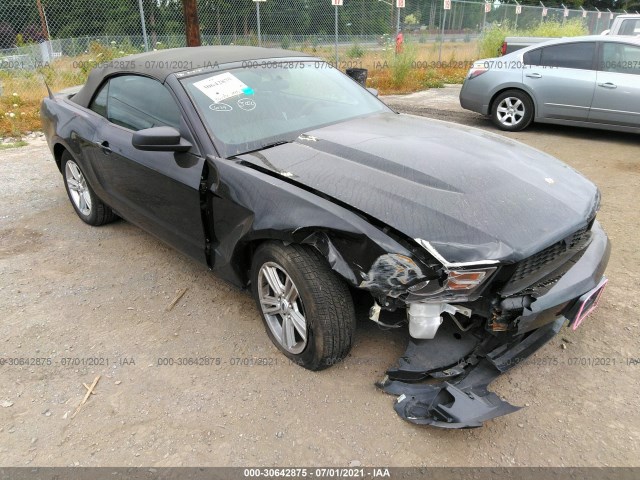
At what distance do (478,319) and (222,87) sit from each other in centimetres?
214

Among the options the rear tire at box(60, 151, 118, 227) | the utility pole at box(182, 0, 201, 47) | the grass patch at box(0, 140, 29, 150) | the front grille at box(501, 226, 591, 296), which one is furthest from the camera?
the utility pole at box(182, 0, 201, 47)

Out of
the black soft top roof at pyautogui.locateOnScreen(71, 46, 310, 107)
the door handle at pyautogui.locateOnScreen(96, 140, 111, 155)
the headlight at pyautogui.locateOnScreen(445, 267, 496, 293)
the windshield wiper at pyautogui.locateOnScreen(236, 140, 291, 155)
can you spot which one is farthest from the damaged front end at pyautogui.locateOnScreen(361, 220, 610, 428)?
the door handle at pyautogui.locateOnScreen(96, 140, 111, 155)

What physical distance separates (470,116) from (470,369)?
7.37 metres

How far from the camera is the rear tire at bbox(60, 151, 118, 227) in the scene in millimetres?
4277

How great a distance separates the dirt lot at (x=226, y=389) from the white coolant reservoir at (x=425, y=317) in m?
0.47

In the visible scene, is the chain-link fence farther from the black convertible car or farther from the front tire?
the front tire

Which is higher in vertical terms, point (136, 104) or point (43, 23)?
point (43, 23)

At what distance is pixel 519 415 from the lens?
2287 mm

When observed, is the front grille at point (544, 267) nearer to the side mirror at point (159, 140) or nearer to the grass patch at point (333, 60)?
the side mirror at point (159, 140)

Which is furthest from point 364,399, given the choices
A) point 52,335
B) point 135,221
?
point 135,221

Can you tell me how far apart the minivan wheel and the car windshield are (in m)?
4.59

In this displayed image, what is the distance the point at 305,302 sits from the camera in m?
2.35

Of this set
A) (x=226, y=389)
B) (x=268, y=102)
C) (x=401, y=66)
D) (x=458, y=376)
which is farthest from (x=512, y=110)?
(x=226, y=389)

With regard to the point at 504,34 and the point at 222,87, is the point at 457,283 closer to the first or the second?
the point at 222,87
